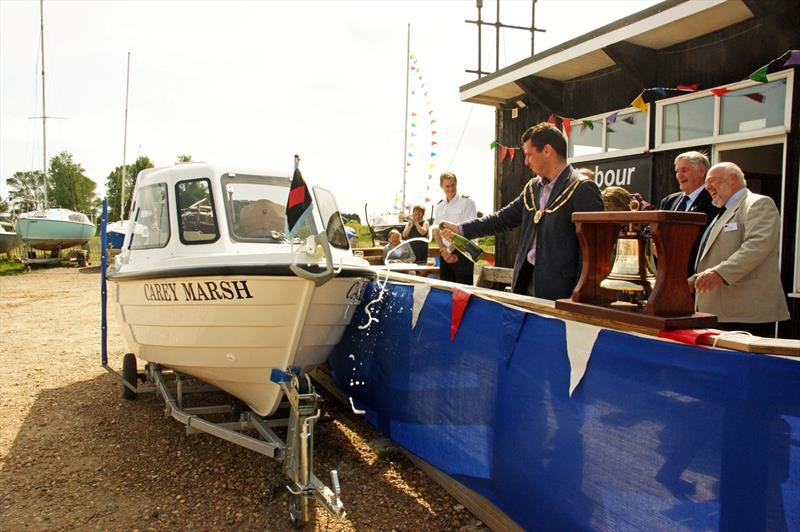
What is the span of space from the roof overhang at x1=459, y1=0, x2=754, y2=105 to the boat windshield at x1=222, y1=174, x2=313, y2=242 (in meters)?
4.22

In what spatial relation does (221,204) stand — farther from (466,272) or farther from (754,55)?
(754,55)

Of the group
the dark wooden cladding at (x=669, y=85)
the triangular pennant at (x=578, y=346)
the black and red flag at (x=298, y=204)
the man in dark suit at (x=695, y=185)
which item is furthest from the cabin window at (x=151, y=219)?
the dark wooden cladding at (x=669, y=85)

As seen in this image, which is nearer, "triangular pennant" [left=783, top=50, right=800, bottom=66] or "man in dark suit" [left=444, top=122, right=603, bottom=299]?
"man in dark suit" [left=444, top=122, right=603, bottom=299]

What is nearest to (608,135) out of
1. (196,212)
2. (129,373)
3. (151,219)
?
(196,212)

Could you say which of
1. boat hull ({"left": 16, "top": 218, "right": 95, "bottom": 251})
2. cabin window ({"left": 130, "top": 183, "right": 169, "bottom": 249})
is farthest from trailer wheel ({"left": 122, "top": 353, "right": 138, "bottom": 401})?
boat hull ({"left": 16, "top": 218, "right": 95, "bottom": 251})

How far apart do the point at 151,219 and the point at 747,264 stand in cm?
478

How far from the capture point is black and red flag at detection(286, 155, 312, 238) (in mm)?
3490

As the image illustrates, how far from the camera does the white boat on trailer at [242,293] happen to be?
377 centimetres

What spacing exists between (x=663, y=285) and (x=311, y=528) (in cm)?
267

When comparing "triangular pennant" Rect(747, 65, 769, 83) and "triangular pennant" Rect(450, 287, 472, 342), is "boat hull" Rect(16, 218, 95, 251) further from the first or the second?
"triangular pennant" Rect(747, 65, 769, 83)

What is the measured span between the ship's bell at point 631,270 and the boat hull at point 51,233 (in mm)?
26358

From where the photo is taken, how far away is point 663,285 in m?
2.32

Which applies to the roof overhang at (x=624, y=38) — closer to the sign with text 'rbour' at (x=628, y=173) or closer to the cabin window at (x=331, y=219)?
the sign with text 'rbour' at (x=628, y=173)

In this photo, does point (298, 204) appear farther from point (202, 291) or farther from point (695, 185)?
point (695, 185)
